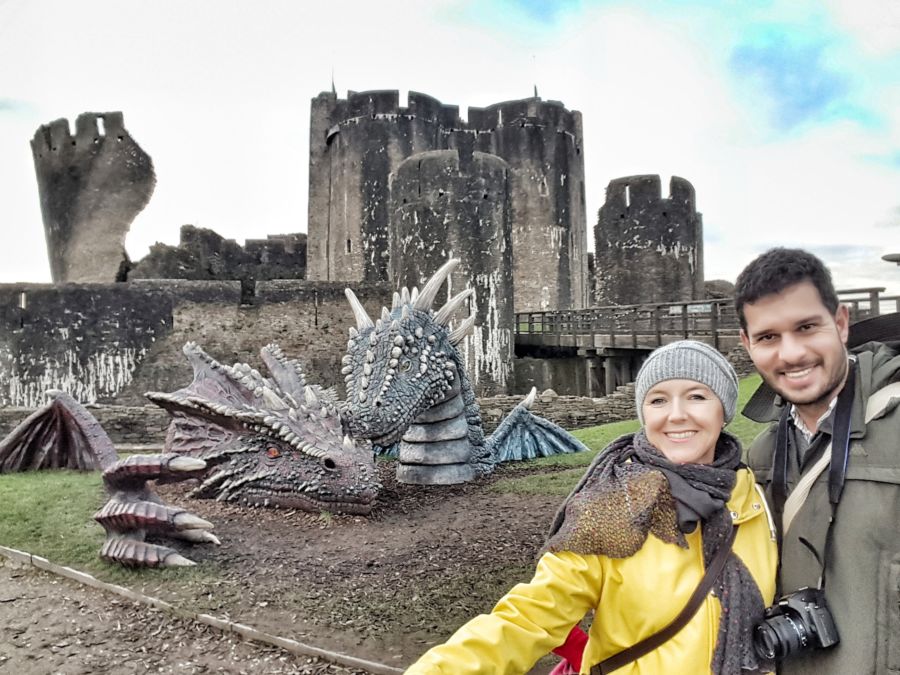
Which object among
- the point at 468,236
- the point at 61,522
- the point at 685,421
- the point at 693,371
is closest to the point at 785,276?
the point at 693,371

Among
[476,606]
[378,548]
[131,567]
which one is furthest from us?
[378,548]

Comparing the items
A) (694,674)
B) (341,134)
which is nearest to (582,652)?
(694,674)

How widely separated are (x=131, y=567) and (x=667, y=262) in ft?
68.8

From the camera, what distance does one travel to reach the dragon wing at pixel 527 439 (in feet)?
→ 21.1

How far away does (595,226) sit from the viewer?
2312 cm

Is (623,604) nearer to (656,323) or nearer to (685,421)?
(685,421)

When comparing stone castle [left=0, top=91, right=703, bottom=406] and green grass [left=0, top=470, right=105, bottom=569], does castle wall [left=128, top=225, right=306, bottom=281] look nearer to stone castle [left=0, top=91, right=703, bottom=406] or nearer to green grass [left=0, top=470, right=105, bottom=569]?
stone castle [left=0, top=91, right=703, bottom=406]

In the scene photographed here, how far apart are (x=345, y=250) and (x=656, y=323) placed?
10.5 m

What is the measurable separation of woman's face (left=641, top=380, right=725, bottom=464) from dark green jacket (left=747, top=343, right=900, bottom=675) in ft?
0.79

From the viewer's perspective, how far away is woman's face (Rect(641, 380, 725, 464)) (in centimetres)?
155

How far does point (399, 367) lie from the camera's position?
16.5ft

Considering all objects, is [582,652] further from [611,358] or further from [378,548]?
[611,358]

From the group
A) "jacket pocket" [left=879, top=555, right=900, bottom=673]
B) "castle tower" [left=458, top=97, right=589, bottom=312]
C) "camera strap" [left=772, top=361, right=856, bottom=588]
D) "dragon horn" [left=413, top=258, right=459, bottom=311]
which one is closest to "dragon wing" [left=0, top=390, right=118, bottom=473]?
"dragon horn" [left=413, top=258, right=459, bottom=311]

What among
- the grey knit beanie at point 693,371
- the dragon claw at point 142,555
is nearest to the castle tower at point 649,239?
the dragon claw at point 142,555
